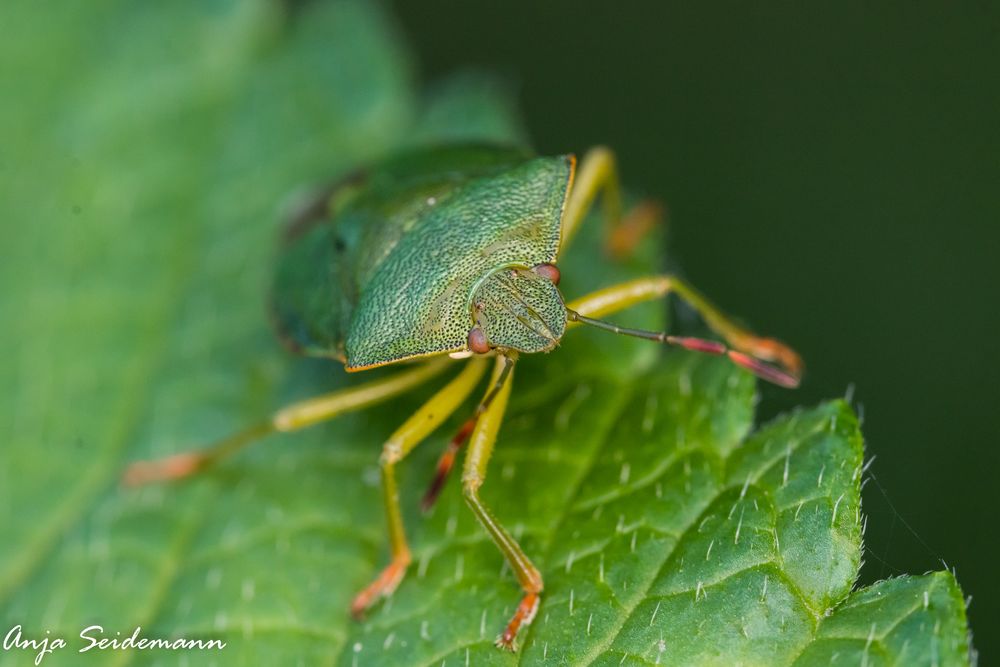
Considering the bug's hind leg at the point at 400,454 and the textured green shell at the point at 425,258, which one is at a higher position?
the textured green shell at the point at 425,258

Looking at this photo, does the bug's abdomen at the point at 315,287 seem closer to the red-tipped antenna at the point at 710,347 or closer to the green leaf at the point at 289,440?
the green leaf at the point at 289,440

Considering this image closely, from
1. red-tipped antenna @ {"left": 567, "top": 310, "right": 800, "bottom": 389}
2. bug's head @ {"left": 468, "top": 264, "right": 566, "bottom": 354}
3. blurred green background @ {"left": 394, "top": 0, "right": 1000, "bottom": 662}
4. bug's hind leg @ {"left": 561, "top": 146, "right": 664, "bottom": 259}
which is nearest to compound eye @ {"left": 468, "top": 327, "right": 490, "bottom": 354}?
bug's head @ {"left": 468, "top": 264, "right": 566, "bottom": 354}

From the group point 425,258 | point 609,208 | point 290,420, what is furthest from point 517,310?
point 609,208

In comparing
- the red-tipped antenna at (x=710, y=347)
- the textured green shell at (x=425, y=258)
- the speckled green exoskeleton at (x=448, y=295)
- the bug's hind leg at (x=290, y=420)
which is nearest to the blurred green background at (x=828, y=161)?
the red-tipped antenna at (x=710, y=347)

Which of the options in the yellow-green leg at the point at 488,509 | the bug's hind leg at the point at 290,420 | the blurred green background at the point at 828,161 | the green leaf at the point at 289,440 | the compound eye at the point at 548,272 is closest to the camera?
the green leaf at the point at 289,440

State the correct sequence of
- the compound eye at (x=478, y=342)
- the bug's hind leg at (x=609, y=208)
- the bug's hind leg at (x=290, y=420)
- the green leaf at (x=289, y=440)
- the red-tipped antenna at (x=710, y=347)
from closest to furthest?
1. the green leaf at (x=289, y=440)
2. the red-tipped antenna at (x=710, y=347)
3. the compound eye at (x=478, y=342)
4. the bug's hind leg at (x=290, y=420)
5. the bug's hind leg at (x=609, y=208)

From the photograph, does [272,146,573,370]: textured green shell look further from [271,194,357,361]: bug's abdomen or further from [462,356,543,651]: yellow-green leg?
[462,356,543,651]: yellow-green leg

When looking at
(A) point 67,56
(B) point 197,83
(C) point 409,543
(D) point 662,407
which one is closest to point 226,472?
(C) point 409,543

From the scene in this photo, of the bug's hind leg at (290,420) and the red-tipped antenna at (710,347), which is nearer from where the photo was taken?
the red-tipped antenna at (710,347)

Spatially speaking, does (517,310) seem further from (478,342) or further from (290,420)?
(290,420)
